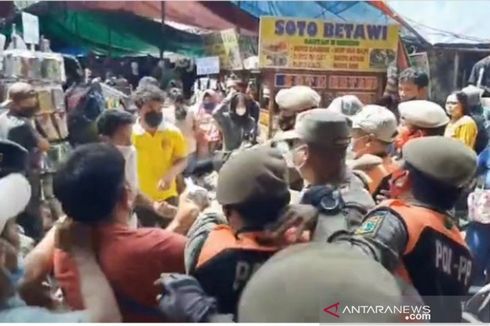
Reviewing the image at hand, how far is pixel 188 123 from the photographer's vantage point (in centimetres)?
258

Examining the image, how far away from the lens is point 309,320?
4.50 feet

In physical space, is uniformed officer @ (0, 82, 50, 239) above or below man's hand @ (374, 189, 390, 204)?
above

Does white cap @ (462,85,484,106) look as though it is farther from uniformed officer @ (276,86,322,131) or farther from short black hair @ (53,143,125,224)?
short black hair @ (53,143,125,224)

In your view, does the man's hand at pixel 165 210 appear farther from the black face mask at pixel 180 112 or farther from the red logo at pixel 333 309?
A: the red logo at pixel 333 309

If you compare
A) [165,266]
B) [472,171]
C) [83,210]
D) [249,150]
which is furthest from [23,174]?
[472,171]

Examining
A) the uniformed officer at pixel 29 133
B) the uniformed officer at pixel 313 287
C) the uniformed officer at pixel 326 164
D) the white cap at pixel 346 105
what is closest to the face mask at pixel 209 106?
the uniformed officer at pixel 326 164

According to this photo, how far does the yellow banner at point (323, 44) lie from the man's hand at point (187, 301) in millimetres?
703

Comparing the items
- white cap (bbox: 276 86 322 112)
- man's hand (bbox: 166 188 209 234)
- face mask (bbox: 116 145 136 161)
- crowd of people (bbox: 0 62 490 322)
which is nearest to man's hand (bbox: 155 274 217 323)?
crowd of people (bbox: 0 62 490 322)

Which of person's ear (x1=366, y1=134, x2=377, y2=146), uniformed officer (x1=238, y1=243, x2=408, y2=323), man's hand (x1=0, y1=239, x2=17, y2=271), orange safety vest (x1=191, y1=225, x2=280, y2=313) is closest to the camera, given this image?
uniformed officer (x1=238, y1=243, x2=408, y2=323)

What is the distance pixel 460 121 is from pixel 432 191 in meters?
0.24

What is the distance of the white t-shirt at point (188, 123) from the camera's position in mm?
2564

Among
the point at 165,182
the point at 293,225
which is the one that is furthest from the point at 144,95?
the point at 293,225

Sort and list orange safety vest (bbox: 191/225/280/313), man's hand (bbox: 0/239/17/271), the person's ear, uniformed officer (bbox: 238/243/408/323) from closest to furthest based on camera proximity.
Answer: uniformed officer (bbox: 238/243/408/323), orange safety vest (bbox: 191/225/280/313), man's hand (bbox: 0/239/17/271), the person's ear

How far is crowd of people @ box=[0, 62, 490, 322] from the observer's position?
8.20 feet
